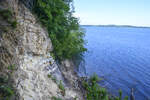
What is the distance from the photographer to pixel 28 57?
270 inches

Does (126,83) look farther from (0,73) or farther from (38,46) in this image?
(0,73)

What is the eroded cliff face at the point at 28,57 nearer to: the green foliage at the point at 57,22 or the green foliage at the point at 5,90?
the green foliage at the point at 5,90

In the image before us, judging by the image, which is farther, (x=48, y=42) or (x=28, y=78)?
(x=48, y=42)

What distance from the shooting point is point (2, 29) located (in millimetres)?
5109

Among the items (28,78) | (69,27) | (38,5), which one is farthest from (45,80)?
(69,27)

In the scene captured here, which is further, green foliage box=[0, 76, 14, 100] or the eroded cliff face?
the eroded cliff face

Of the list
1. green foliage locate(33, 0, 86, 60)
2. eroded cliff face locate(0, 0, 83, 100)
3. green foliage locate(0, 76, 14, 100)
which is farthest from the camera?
green foliage locate(33, 0, 86, 60)

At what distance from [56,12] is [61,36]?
9.05 ft

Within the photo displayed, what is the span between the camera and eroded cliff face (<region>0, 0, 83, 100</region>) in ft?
16.9

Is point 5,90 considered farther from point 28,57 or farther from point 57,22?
point 57,22

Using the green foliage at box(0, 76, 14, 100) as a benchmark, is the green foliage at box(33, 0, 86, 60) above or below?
above

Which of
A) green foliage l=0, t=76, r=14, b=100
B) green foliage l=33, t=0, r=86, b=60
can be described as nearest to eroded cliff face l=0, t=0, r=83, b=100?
green foliage l=0, t=76, r=14, b=100

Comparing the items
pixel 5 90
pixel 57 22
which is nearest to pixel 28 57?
pixel 5 90

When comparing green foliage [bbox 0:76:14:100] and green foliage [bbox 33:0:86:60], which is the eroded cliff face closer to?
green foliage [bbox 0:76:14:100]
